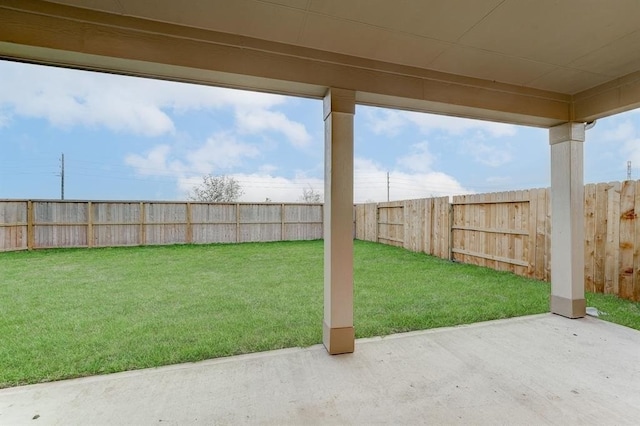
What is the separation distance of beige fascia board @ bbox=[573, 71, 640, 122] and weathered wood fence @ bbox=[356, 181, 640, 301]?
60.6 inches

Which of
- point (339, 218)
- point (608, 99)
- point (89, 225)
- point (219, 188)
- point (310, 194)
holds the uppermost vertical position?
point (608, 99)

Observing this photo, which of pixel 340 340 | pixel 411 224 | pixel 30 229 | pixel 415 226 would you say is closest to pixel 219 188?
pixel 30 229

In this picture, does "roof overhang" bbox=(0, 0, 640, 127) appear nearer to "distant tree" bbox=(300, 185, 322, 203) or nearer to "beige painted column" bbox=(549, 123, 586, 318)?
"beige painted column" bbox=(549, 123, 586, 318)

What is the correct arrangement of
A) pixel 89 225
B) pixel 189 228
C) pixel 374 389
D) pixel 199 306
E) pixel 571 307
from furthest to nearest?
pixel 189 228, pixel 89 225, pixel 199 306, pixel 571 307, pixel 374 389

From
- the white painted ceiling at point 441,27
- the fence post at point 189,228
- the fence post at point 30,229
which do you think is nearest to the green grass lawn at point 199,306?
the fence post at point 30,229

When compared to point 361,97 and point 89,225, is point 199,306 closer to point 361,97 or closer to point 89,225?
point 361,97

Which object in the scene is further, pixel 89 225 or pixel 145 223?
pixel 145 223

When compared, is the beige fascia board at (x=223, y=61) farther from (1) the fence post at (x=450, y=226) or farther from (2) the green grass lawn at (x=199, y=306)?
(1) the fence post at (x=450, y=226)

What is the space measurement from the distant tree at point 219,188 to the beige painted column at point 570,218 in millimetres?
8902

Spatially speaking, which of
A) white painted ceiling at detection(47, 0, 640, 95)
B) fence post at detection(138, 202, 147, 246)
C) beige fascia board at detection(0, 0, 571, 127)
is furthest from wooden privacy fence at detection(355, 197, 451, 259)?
fence post at detection(138, 202, 147, 246)

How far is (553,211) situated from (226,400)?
142 inches

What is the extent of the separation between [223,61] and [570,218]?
11.6 feet

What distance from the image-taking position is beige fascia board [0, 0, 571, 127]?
164 centimetres

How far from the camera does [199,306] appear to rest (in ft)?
11.1
